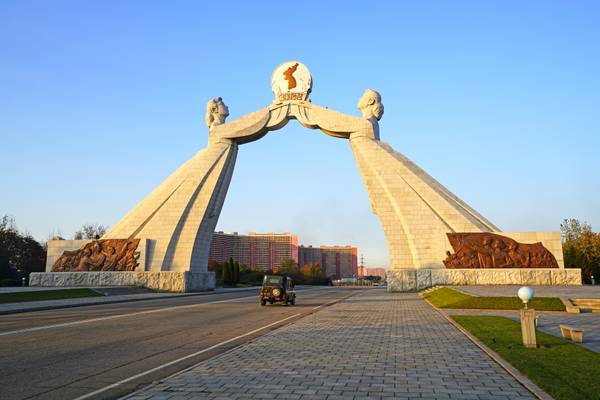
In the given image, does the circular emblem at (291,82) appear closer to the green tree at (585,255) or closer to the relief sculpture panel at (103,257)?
the relief sculpture panel at (103,257)

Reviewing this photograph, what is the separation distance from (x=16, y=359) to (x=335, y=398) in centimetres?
604

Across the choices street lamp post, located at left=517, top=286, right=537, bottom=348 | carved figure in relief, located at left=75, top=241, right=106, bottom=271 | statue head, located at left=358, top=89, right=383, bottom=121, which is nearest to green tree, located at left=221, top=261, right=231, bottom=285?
carved figure in relief, located at left=75, top=241, right=106, bottom=271

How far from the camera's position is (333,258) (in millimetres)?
132250

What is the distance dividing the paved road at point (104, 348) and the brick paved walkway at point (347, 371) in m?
0.75

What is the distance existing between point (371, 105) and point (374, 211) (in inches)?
377

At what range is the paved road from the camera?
20.1 feet

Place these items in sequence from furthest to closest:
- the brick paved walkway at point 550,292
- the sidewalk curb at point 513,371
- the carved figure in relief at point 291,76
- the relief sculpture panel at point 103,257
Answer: the carved figure in relief at point 291,76 < the relief sculpture panel at point 103,257 < the brick paved walkway at point 550,292 < the sidewalk curb at point 513,371

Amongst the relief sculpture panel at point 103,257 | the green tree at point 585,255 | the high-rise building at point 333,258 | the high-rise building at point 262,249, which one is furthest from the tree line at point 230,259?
the high-rise building at point 333,258

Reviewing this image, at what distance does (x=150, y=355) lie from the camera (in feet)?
27.2

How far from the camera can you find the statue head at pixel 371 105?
3891 cm

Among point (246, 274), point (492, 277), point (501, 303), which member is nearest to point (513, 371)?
point (501, 303)

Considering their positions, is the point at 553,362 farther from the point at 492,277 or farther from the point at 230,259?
the point at 230,259

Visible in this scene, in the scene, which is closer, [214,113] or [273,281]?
[273,281]

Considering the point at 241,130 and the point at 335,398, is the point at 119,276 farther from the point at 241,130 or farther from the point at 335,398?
the point at 335,398
